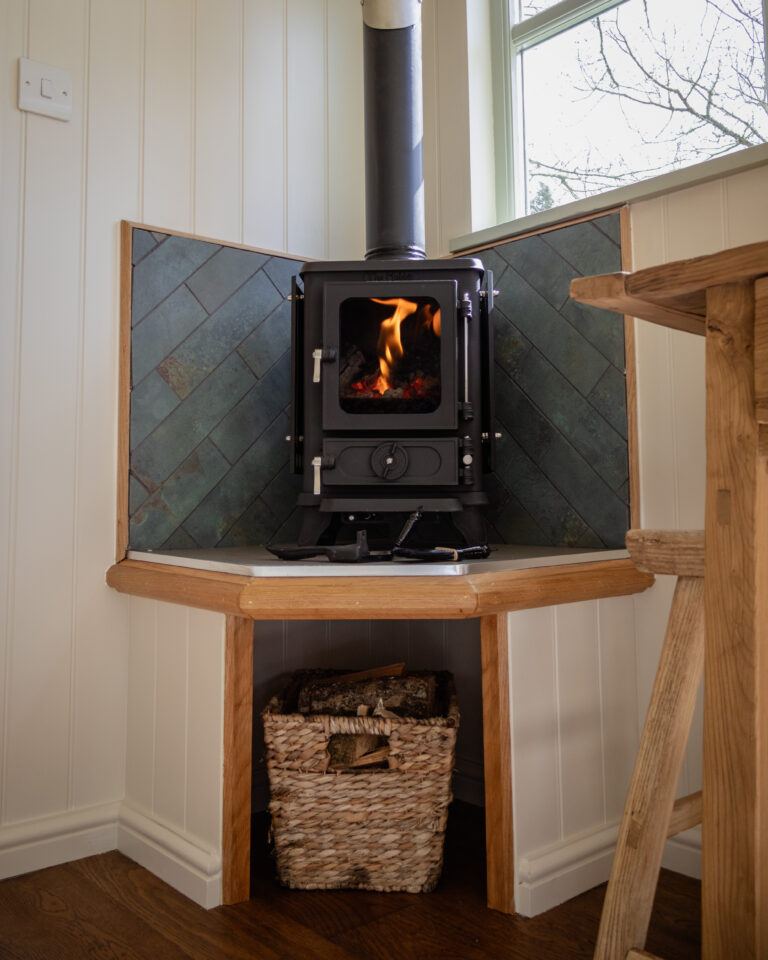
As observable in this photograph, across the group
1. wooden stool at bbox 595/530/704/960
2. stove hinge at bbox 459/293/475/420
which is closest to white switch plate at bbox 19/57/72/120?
stove hinge at bbox 459/293/475/420

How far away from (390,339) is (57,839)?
1.33 metres


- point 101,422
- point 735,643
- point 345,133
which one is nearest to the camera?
point 735,643

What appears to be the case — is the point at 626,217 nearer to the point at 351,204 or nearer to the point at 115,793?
the point at 351,204

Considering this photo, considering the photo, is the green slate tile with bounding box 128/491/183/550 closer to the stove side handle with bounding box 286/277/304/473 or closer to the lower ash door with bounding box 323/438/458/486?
the stove side handle with bounding box 286/277/304/473

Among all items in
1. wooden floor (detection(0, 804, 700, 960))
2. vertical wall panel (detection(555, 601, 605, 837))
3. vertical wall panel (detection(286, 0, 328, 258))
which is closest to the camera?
wooden floor (detection(0, 804, 700, 960))

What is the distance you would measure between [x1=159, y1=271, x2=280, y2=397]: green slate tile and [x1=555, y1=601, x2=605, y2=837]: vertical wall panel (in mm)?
1081

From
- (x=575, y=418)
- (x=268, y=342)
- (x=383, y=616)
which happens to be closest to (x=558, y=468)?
(x=575, y=418)

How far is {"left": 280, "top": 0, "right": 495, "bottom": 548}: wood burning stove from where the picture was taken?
1797 mm

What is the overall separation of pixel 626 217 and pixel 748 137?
1.04ft

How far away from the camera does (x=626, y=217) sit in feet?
6.09

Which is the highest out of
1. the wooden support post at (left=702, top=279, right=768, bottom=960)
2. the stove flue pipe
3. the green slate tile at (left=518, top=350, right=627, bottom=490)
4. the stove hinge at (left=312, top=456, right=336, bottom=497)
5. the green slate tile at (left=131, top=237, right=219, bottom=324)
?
the stove flue pipe

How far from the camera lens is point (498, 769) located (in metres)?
1.49

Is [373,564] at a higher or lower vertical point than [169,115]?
lower

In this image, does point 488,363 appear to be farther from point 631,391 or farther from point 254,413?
point 254,413
